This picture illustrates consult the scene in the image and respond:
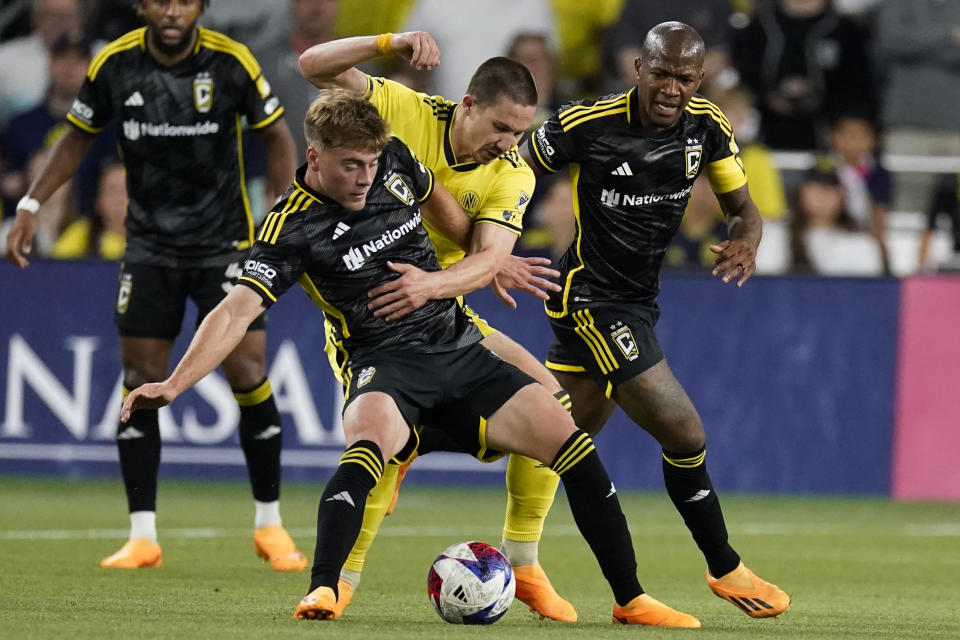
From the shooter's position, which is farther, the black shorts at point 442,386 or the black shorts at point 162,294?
the black shorts at point 162,294

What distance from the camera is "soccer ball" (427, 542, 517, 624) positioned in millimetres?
5645

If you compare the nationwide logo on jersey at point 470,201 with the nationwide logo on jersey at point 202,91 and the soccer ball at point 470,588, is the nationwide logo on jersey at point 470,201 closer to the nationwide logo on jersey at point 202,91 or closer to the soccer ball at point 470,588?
the soccer ball at point 470,588

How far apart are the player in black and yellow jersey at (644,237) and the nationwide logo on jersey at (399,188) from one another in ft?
3.48

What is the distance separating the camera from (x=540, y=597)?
6215mm

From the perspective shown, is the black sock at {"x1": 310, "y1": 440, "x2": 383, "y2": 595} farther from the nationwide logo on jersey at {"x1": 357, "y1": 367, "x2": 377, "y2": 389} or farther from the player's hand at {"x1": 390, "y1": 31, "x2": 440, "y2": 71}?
the player's hand at {"x1": 390, "y1": 31, "x2": 440, "y2": 71}

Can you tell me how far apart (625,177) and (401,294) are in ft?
4.53

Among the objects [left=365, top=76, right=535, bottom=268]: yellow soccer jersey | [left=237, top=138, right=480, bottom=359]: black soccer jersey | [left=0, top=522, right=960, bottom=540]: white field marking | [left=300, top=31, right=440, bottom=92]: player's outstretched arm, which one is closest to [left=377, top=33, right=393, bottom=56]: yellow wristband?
[left=300, top=31, right=440, bottom=92]: player's outstretched arm

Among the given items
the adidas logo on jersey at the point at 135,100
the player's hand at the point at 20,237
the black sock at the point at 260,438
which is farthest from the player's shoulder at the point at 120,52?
the black sock at the point at 260,438

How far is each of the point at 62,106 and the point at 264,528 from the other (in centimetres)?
577

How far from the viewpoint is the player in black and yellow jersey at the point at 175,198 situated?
7.69 m

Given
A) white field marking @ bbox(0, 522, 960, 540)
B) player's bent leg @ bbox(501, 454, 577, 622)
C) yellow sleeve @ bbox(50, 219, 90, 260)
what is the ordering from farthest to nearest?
yellow sleeve @ bbox(50, 219, 90, 260)
white field marking @ bbox(0, 522, 960, 540)
player's bent leg @ bbox(501, 454, 577, 622)

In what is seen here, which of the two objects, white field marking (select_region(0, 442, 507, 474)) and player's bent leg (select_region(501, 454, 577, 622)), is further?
white field marking (select_region(0, 442, 507, 474))

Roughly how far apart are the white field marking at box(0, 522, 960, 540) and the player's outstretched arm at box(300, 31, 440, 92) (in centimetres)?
331

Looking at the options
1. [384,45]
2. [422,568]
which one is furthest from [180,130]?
[422,568]
